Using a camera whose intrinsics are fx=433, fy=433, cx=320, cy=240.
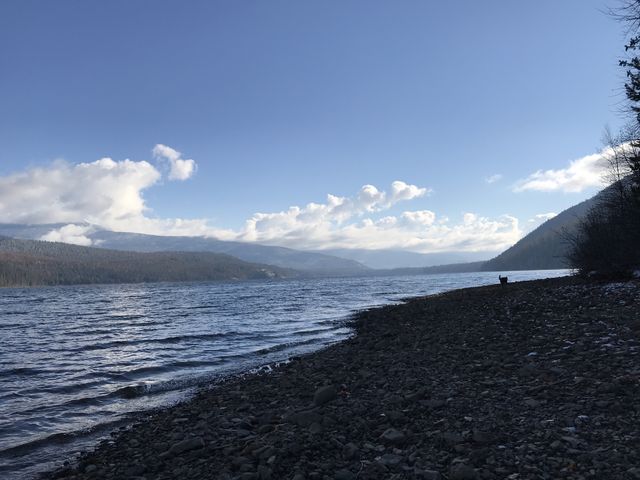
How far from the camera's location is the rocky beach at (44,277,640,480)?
6.70m

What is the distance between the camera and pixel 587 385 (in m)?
9.36

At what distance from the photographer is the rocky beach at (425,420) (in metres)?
6.70

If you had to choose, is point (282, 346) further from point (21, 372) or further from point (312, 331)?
point (21, 372)

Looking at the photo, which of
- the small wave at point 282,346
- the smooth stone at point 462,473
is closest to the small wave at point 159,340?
the small wave at point 282,346

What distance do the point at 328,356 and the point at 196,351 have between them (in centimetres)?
1028

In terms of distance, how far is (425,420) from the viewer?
8.98 metres

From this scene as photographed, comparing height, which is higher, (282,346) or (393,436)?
(393,436)

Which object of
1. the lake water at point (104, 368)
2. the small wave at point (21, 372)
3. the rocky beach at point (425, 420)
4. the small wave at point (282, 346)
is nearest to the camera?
the rocky beach at point (425, 420)

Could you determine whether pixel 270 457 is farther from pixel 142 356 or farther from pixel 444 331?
pixel 142 356

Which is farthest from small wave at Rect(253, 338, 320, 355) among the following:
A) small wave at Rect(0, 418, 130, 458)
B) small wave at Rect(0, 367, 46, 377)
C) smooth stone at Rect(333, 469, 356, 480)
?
smooth stone at Rect(333, 469, 356, 480)

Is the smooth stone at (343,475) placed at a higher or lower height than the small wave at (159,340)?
higher

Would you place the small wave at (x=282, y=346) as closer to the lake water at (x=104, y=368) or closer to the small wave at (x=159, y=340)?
the lake water at (x=104, y=368)

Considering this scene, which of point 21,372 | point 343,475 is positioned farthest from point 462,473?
point 21,372

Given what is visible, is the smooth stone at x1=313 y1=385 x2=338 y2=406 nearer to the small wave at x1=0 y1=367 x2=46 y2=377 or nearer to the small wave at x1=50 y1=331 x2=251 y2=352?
the small wave at x1=0 y1=367 x2=46 y2=377
